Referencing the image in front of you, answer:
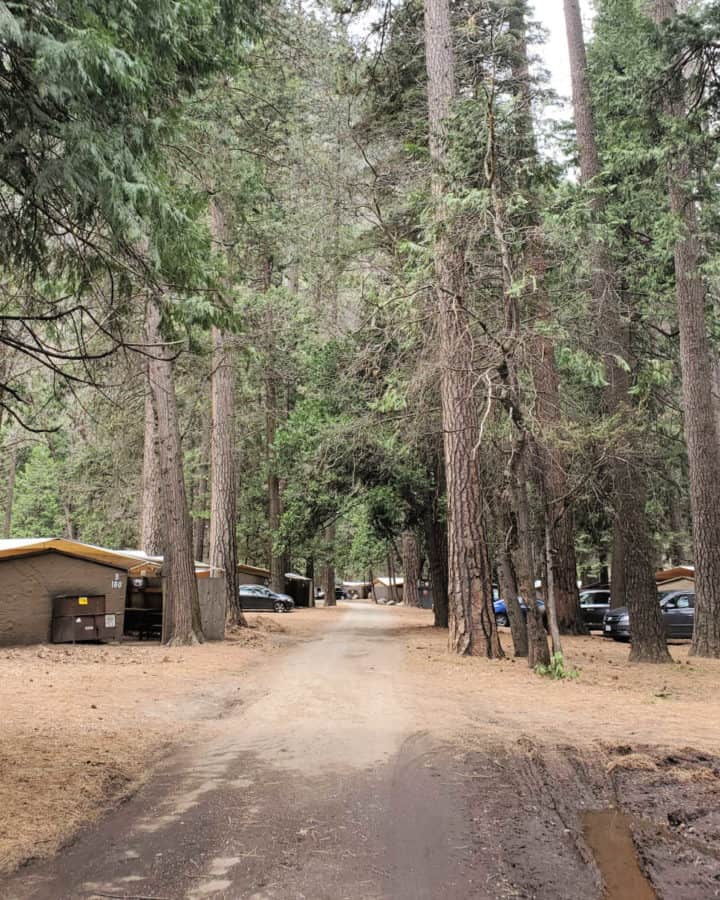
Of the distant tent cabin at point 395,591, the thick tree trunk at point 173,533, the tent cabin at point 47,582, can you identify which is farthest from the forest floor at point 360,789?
the distant tent cabin at point 395,591

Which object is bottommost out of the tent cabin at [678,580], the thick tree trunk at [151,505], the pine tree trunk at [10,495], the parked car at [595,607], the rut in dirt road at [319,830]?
the rut in dirt road at [319,830]

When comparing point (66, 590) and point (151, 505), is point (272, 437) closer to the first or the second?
point (151, 505)

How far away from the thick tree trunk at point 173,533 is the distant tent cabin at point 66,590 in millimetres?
977

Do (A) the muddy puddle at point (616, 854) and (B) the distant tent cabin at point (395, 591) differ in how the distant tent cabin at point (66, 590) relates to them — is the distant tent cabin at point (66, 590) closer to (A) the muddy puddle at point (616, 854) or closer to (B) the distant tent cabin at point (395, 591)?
(A) the muddy puddle at point (616, 854)

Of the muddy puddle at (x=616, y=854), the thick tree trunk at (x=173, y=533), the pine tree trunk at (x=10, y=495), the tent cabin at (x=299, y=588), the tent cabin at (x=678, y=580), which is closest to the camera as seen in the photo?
the muddy puddle at (x=616, y=854)

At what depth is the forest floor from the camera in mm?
3443

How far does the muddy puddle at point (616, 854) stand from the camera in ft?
10.8

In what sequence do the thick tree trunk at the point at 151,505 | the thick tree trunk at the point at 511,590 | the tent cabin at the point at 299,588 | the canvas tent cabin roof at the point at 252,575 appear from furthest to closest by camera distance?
the tent cabin at the point at 299,588, the canvas tent cabin roof at the point at 252,575, the thick tree trunk at the point at 151,505, the thick tree trunk at the point at 511,590

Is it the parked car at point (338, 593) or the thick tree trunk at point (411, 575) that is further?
the parked car at point (338, 593)

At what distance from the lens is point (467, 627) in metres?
13.1

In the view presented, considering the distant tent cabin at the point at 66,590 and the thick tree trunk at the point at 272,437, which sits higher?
the thick tree trunk at the point at 272,437

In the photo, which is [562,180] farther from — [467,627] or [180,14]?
[180,14]

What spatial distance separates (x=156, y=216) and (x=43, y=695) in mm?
6121

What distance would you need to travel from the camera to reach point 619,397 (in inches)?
524
